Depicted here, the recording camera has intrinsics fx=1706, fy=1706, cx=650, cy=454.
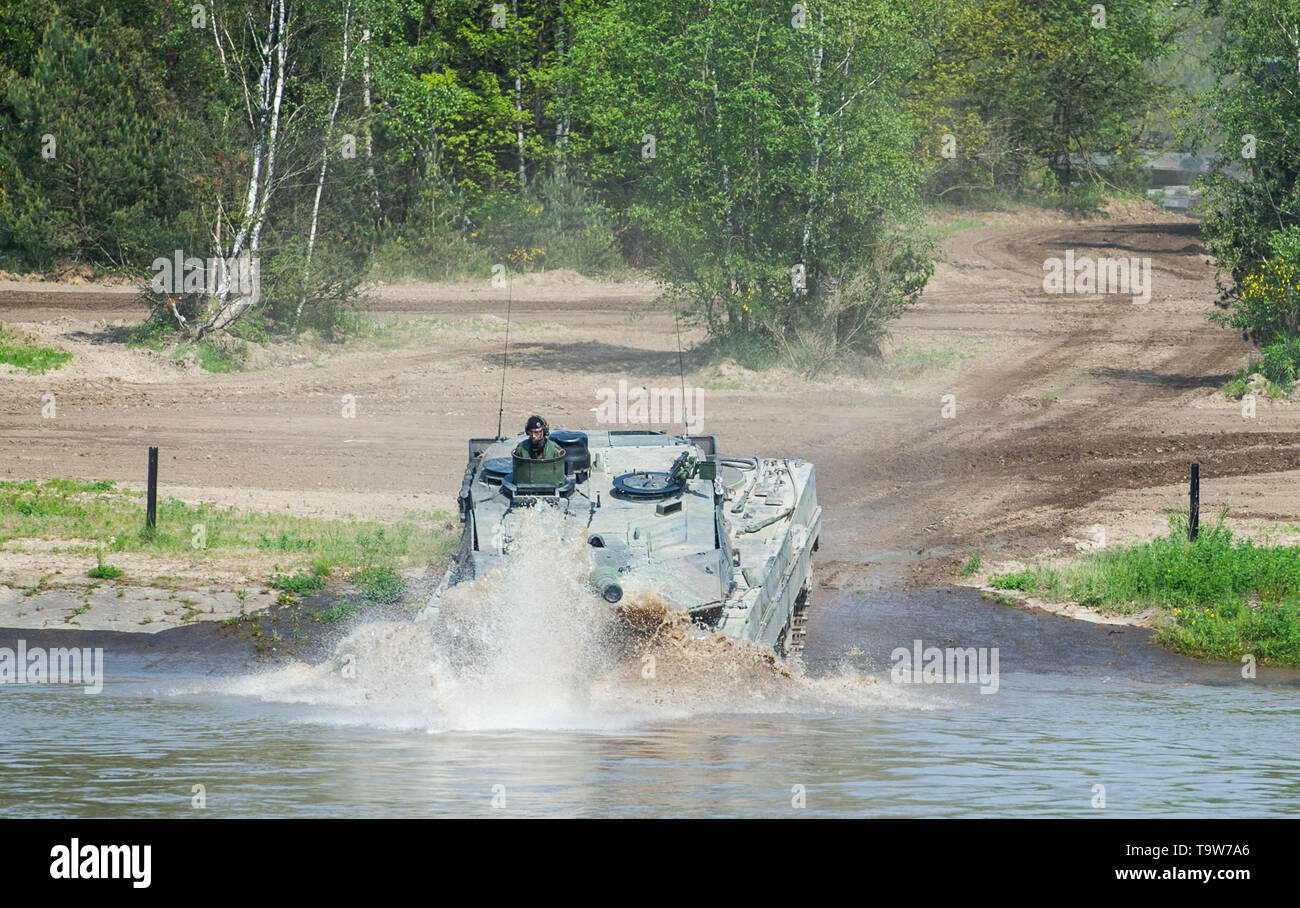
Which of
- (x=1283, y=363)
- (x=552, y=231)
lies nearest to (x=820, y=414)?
(x=1283, y=363)

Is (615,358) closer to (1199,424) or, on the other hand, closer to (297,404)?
(297,404)

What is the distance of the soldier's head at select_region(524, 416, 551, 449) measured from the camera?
15.4 m

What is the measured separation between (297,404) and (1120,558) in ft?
50.8

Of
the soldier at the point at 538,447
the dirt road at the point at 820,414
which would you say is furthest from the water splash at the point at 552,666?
the dirt road at the point at 820,414

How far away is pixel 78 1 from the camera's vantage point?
41.7 meters

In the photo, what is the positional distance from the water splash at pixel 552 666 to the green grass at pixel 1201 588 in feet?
13.8

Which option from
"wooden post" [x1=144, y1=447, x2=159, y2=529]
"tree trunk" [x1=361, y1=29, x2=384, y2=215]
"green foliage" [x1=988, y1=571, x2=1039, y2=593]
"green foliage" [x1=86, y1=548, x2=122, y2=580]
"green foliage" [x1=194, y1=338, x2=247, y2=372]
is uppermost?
"tree trunk" [x1=361, y1=29, x2=384, y2=215]

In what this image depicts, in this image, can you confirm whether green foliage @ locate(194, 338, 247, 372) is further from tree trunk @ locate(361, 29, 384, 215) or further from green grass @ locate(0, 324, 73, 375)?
tree trunk @ locate(361, 29, 384, 215)

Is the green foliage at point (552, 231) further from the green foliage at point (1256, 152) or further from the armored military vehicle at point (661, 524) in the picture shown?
the armored military vehicle at point (661, 524)

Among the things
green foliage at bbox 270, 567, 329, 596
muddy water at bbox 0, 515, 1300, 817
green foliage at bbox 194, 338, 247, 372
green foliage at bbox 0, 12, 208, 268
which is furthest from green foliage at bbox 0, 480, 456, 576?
green foliage at bbox 0, 12, 208, 268

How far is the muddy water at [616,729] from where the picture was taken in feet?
34.1

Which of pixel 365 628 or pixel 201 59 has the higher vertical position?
pixel 201 59

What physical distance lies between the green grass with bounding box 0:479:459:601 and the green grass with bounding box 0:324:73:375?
366 inches
